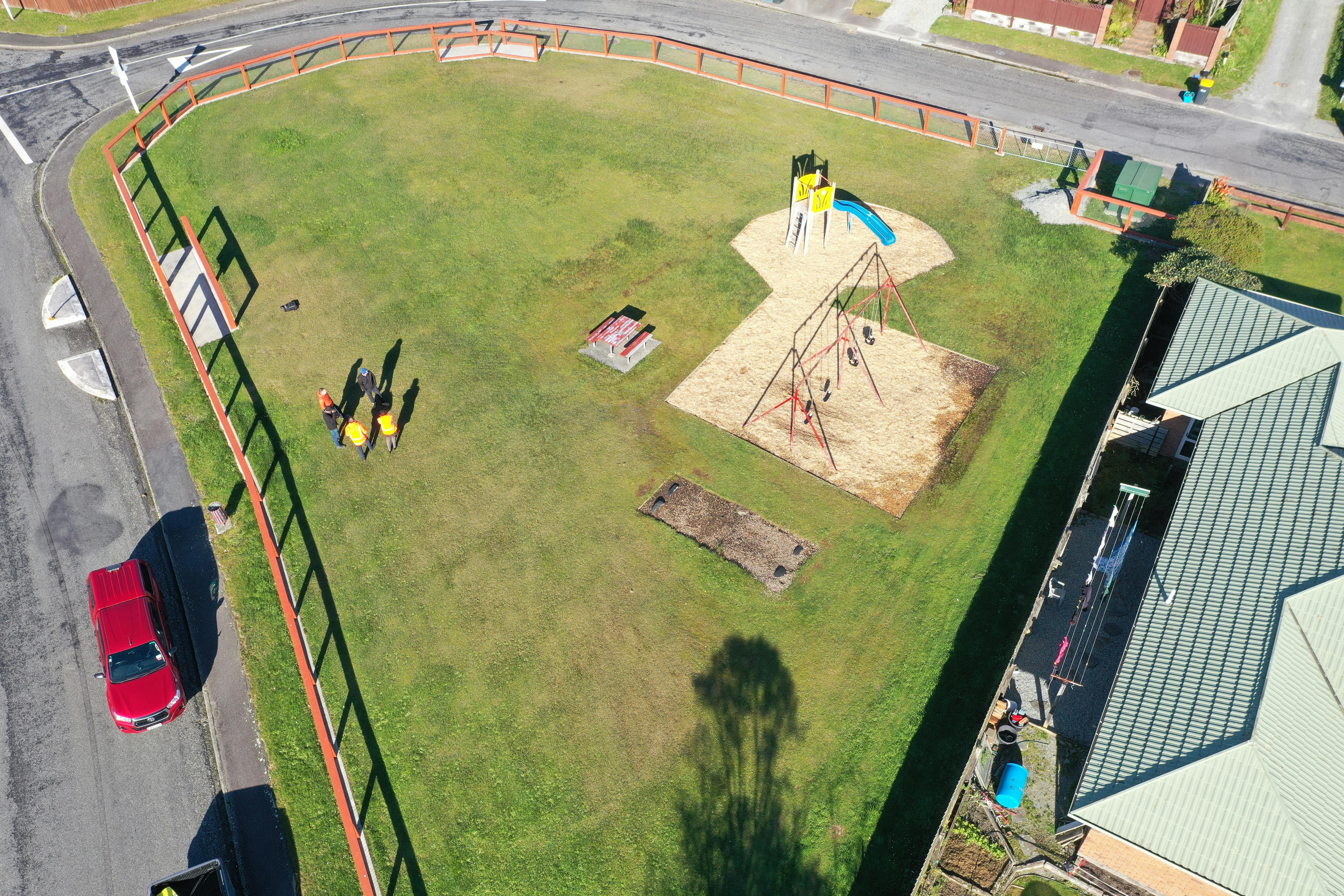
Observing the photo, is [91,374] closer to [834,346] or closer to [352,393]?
[352,393]

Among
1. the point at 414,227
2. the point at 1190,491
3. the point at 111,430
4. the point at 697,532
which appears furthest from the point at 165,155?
the point at 1190,491

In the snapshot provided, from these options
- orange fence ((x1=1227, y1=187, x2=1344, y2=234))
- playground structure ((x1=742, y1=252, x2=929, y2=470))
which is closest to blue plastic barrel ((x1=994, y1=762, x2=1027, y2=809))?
playground structure ((x1=742, y1=252, x2=929, y2=470))

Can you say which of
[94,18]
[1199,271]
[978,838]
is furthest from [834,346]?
[94,18]

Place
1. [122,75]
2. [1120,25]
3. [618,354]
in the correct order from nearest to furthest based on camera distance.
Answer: [618,354] < [122,75] < [1120,25]

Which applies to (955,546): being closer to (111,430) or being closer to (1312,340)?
(1312,340)

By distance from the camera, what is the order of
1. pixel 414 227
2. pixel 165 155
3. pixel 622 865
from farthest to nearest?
pixel 165 155 → pixel 414 227 → pixel 622 865

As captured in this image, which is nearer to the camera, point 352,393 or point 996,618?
point 996,618

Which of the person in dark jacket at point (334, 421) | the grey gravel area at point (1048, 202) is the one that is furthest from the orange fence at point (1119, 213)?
the person in dark jacket at point (334, 421)
